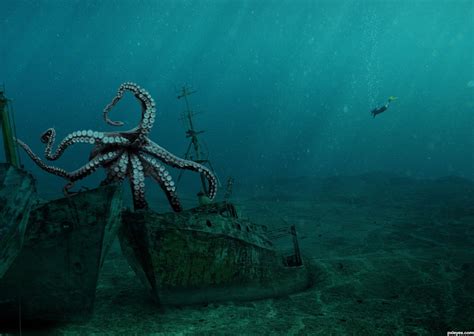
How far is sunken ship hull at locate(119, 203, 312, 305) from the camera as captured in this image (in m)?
8.68

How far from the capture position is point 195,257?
9031 mm

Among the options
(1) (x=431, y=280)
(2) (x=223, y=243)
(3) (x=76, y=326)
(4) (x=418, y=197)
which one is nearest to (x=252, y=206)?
(4) (x=418, y=197)

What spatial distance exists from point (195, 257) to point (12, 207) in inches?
244

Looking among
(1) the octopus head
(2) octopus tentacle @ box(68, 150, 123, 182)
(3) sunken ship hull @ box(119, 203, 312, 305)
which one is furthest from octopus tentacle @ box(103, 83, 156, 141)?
(1) the octopus head

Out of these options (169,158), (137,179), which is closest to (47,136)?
(137,179)

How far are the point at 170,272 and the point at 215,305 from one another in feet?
5.73

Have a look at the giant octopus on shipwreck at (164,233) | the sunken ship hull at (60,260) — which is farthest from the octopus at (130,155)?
the sunken ship hull at (60,260)

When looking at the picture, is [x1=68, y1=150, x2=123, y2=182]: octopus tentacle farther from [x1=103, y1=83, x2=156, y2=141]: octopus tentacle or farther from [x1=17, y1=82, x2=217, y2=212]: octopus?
[x1=103, y1=83, x2=156, y2=141]: octopus tentacle

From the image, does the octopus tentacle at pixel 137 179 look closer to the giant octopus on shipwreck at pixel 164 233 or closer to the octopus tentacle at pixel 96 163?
the giant octopus on shipwreck at pixel 164 233

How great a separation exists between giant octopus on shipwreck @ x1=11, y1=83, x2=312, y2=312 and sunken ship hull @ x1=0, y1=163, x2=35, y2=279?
4.96m

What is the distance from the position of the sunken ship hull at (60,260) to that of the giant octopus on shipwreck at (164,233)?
4.79 ft

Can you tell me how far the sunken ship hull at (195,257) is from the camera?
8680 mm

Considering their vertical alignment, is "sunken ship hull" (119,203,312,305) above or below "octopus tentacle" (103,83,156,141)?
below

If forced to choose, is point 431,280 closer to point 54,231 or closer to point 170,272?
point 170,272
